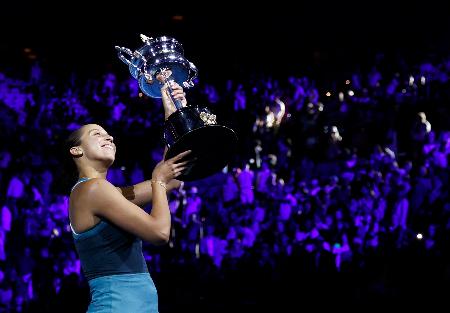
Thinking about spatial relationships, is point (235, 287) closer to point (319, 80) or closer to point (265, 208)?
point (265, 208)

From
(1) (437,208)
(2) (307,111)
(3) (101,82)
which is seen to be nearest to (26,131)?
(3) (101,82)

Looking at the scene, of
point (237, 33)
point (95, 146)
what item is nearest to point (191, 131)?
point (95, 146)

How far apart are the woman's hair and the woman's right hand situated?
1.23ft

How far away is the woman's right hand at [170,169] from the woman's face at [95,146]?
26 centimetres

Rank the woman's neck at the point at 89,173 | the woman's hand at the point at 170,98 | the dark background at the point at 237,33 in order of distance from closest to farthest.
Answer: the woman's neck at the point at 89,173
the woman's hand at the point at 170,98
the dark background at the point at 237,33

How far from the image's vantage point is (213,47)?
686 centimetres

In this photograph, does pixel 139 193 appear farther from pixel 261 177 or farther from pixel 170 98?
pixel 261 177

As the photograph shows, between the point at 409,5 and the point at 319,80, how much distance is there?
126 centimetres

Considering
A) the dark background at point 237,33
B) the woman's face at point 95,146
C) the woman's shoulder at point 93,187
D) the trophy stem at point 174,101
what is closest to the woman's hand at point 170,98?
the trophy stem at point 174,101

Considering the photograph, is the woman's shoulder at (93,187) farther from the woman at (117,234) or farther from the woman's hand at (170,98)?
the woman's hand at (170,98)

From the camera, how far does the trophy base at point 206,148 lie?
1922 mm

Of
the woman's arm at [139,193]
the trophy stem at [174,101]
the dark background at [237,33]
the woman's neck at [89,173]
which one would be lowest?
the woman's arm at [139,193]

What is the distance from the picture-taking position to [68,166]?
2211mm

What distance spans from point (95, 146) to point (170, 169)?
341 millimetres
